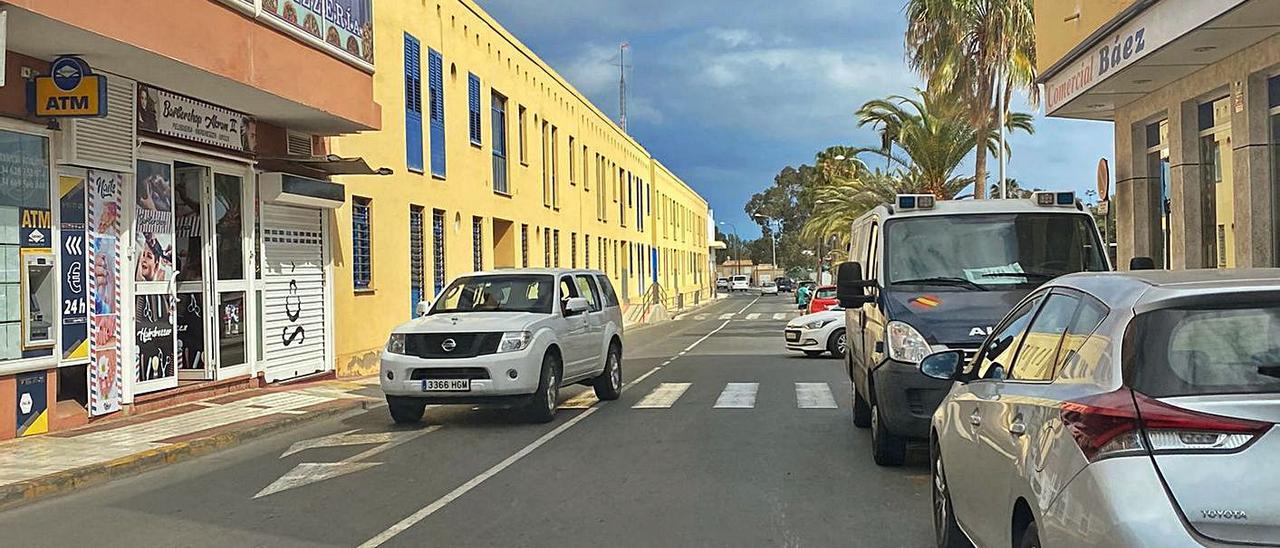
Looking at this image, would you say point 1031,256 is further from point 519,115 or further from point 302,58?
point 519,115

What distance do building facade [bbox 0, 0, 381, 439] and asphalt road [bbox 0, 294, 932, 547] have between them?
8.20ft

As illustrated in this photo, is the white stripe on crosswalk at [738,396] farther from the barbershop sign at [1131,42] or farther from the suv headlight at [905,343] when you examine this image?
the barbershop sign at [1131,42]

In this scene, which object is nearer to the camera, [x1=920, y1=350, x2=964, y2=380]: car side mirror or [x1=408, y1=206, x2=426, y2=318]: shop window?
[x1=920, y1=350, x2=964, y2=380]: car side mirror

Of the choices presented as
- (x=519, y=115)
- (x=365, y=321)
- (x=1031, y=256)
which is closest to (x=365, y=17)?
(x=365, y=321)

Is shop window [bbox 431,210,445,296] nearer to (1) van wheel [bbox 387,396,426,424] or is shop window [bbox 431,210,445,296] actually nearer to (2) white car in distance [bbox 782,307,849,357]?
(2) white car in distance [bbox 782,307,849,357]

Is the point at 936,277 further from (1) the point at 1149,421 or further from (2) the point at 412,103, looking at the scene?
(2) the point at 412,103

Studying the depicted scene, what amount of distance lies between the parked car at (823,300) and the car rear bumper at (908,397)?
1649 cm

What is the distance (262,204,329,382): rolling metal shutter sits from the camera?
16.3 meters

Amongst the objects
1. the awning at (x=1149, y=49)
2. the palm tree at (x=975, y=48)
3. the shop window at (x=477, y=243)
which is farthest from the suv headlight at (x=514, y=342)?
the palm tree at (x=975, y=48)

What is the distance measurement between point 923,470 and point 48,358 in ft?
29.9

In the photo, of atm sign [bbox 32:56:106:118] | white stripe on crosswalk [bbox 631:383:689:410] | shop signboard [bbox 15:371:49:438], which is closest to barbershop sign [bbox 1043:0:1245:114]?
white stripe on crosswalk [bbox 631:383:689:410]

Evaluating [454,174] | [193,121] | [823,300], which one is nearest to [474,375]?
[193,121]

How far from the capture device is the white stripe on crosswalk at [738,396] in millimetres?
13763

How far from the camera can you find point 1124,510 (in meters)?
3.27
